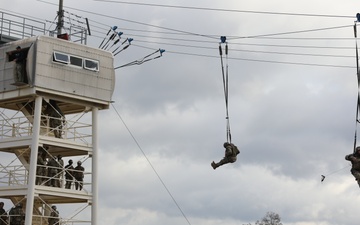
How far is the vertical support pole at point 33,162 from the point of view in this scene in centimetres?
4174

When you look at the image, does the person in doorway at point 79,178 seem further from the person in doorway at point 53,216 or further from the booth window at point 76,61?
Answer: the booth window at point 76,61

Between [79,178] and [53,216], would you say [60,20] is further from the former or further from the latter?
[53,216]

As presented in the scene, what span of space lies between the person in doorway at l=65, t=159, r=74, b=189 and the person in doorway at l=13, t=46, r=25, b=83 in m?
4.99

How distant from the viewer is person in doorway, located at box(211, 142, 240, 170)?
119ft

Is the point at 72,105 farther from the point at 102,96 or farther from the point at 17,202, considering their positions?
the point at 17,202

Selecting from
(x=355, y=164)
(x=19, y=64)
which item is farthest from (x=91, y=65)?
(x=355, y=164)

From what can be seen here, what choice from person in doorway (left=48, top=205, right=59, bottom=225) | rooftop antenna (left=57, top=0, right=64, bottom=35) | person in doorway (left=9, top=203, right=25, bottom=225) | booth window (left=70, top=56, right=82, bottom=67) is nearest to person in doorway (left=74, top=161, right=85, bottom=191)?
person in doorway (left=48, top=205, right=59, bottom=225)

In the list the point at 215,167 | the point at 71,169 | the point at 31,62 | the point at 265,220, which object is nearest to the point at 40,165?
the point at 71,169

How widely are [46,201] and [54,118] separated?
15.3 ft

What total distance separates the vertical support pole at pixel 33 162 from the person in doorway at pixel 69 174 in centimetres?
220

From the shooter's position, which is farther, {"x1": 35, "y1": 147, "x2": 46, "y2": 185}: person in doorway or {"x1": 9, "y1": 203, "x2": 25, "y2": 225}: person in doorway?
{"x1": 35, "y1": 147, "x2": 46, "y2": 185}: person in doorway

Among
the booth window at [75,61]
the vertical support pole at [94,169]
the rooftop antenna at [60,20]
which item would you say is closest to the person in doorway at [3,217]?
the vertical support pole at [94,169]

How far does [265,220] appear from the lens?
96188 millimetres

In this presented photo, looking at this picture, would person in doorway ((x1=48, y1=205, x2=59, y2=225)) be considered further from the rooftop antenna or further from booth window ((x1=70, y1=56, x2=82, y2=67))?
the rooftop antenna
